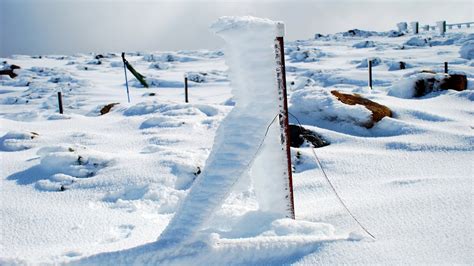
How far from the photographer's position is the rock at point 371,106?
5.94 m

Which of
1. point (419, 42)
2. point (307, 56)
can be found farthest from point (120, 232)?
point (419, 42)

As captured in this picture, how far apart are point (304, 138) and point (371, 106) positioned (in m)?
1.60

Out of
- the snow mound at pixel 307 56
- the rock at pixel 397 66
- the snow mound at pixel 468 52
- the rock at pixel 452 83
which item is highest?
the snow mound at pixel 307 56

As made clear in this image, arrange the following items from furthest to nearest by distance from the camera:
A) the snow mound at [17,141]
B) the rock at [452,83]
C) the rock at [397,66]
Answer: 1. the rock at [397,66]
2. the rock at [452,83]
3. the snow mound at [17,141]

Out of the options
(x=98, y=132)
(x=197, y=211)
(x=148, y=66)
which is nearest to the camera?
(x=197, y=211)

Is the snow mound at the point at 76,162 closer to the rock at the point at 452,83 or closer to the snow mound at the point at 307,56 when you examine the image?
the rock at the point at 452,83

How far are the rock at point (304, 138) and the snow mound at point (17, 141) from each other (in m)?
3.72

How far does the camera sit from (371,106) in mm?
6320

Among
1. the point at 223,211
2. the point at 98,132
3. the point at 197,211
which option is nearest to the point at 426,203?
the point at 223,211

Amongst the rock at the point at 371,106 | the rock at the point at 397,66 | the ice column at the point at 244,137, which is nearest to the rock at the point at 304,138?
the rock at the point at 371,106

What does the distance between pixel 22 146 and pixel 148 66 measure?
732 inches

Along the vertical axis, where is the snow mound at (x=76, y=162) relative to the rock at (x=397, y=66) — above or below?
below

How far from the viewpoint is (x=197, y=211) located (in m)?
2.38

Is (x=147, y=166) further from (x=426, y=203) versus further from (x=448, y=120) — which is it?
(x=448, y=120)
